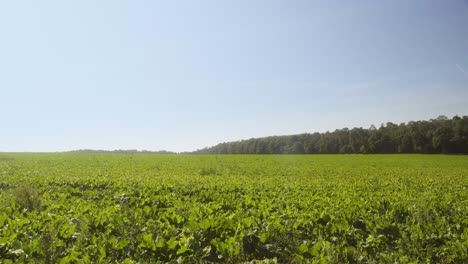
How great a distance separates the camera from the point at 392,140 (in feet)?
253

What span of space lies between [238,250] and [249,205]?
376 cm

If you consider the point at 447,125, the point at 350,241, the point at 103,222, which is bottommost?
the point at 350,241

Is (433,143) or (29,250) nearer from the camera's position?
(29,250)

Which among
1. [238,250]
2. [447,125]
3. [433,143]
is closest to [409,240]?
[238,250]

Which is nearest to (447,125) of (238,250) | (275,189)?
(275,189)

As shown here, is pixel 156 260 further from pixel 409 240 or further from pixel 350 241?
pixel 409 240

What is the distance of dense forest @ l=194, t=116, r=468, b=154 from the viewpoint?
224 ft

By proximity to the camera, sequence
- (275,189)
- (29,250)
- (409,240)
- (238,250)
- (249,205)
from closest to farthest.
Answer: (29,250)
(238,250)
(409,240)
(249,205)
(275,189)

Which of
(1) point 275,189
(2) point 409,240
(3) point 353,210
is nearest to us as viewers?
(2) point 409,240

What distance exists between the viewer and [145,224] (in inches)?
240

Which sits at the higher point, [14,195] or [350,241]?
[14,195]

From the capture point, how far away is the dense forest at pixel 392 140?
224 ft

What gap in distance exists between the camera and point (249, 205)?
846 centimetres

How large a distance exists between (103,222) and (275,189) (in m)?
7.02
